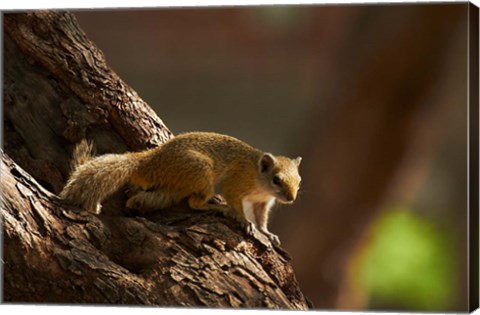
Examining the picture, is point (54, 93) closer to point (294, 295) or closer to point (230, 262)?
point (230, 262)

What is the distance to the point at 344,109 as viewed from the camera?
4.76 meters

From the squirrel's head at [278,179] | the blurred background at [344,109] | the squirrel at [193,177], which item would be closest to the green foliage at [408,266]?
the blurred background at [344,109]

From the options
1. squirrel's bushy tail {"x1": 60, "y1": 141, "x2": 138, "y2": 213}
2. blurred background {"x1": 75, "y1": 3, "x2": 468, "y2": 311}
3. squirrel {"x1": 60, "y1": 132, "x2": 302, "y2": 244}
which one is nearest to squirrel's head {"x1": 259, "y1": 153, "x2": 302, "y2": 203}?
squirrel {"x1": 60, "y1": 132, "x2": 302, "y2": 244}

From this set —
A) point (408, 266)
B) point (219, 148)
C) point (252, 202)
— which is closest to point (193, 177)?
point (219, 148)

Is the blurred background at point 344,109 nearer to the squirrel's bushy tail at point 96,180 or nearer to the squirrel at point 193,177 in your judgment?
the squirrel at point 193,177

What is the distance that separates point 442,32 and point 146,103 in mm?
1349

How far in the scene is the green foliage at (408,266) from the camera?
3.93 metres

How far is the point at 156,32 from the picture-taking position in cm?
434

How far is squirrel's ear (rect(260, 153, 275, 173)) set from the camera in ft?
12.7

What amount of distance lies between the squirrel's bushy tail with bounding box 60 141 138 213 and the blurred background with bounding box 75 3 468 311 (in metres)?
0.33

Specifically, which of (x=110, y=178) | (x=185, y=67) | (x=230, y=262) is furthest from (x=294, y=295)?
(x=185, y=67)

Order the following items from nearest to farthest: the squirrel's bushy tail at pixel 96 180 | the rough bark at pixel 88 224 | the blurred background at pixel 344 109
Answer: the rough bark at pixel 88 224, the squirrel's bushy tail at pixel 96 180, the blurred background at pixel 344 109

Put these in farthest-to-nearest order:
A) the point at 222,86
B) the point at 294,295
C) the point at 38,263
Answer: the point at 222,86, the point at 294,295, the point at 38,263

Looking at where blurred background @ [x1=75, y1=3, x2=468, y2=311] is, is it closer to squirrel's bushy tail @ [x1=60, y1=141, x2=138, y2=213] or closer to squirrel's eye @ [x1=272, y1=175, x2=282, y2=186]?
squirrel's eye @ [x1=272, y1=175, x2=282, y2=186]
